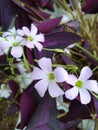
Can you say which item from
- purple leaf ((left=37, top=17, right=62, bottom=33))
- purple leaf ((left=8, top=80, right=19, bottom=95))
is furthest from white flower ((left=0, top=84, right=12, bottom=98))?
purple leaf ((left=37, top=17, right=62, bottom=33))

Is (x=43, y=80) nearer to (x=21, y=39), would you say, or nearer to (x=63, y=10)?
(x=21, y=39)

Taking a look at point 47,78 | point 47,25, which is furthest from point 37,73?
point 47,25

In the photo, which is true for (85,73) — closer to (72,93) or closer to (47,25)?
(72,93)

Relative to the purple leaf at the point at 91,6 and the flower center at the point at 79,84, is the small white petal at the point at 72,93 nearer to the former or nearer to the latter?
the flower center at the point at 79,84

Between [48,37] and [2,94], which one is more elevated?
[48,37]

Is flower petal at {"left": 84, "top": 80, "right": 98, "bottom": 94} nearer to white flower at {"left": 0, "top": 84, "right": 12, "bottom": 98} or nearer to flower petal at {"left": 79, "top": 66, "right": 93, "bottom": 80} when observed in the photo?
flower petal at {"left": 79, "top": 66, "right": 93, "bottom": 80}

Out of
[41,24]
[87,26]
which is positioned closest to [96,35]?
[87,26]
